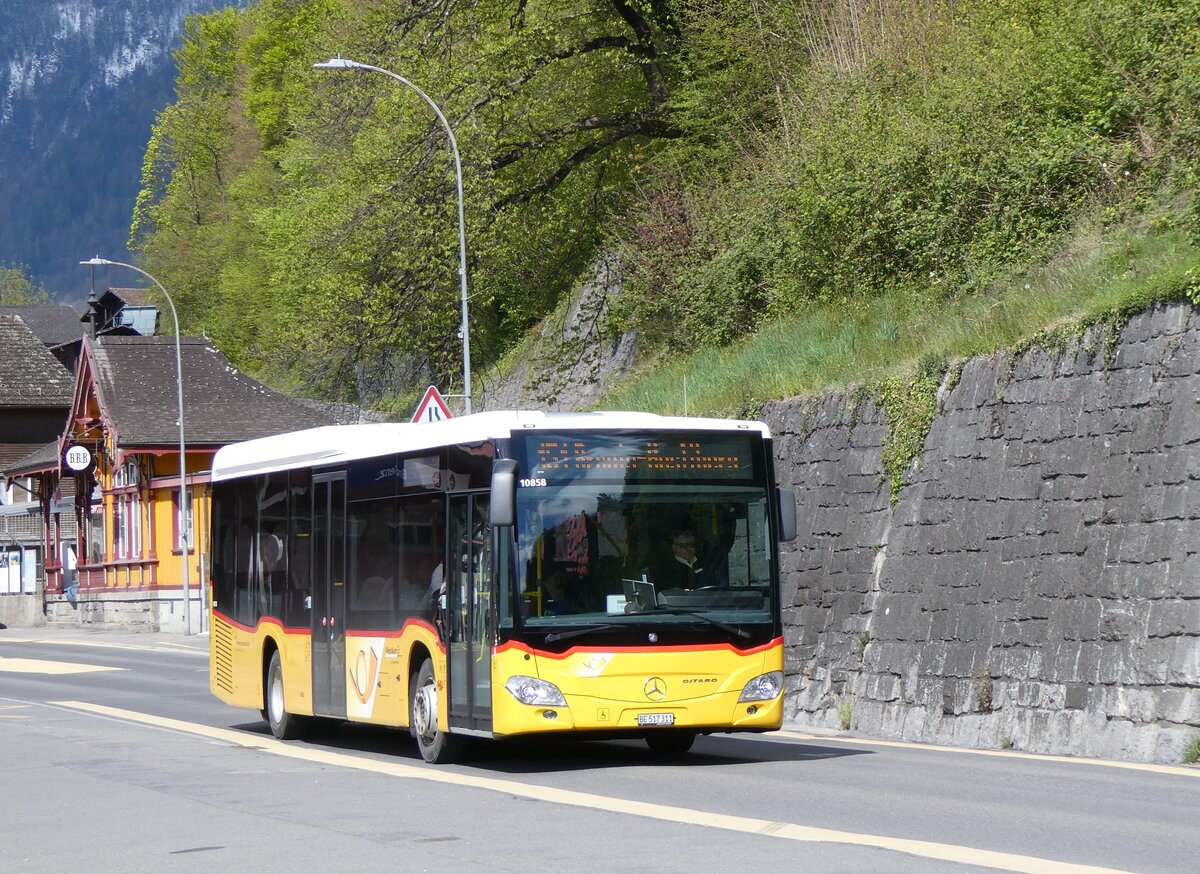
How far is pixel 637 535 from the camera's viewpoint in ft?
46.6

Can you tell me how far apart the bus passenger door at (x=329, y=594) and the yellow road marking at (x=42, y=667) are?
17.7 metres

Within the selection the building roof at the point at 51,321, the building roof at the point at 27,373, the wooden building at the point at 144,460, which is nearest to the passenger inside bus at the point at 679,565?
the wooden building at the point at 144,460

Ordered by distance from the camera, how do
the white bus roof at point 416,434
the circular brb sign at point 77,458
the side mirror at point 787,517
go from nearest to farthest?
the white bus roof at point 416,434, the side mirror at point 787,517, the circular brb sign at point 77,458

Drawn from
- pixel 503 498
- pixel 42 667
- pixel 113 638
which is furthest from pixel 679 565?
pixel 113 638

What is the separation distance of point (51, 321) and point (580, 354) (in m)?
95.1

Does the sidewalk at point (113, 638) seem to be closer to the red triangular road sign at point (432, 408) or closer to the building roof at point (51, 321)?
the red triangular road sign at point (432, 408)

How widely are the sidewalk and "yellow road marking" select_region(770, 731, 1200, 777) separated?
87.5ft

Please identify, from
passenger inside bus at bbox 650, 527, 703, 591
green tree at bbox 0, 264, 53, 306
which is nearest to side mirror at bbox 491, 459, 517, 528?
passenger inside bus at bbox 650, 527, 703, 591

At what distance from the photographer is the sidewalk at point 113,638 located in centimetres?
4588

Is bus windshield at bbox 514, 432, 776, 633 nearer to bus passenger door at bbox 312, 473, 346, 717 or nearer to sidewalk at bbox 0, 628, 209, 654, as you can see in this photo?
bus passenger door at bbox 312, 473, 346, 717

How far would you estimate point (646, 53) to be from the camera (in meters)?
37.6

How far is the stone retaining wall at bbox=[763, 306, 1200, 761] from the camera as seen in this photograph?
1498 cm

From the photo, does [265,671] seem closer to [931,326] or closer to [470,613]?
[470,613]

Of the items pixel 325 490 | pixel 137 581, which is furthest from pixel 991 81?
pixel 137 581
